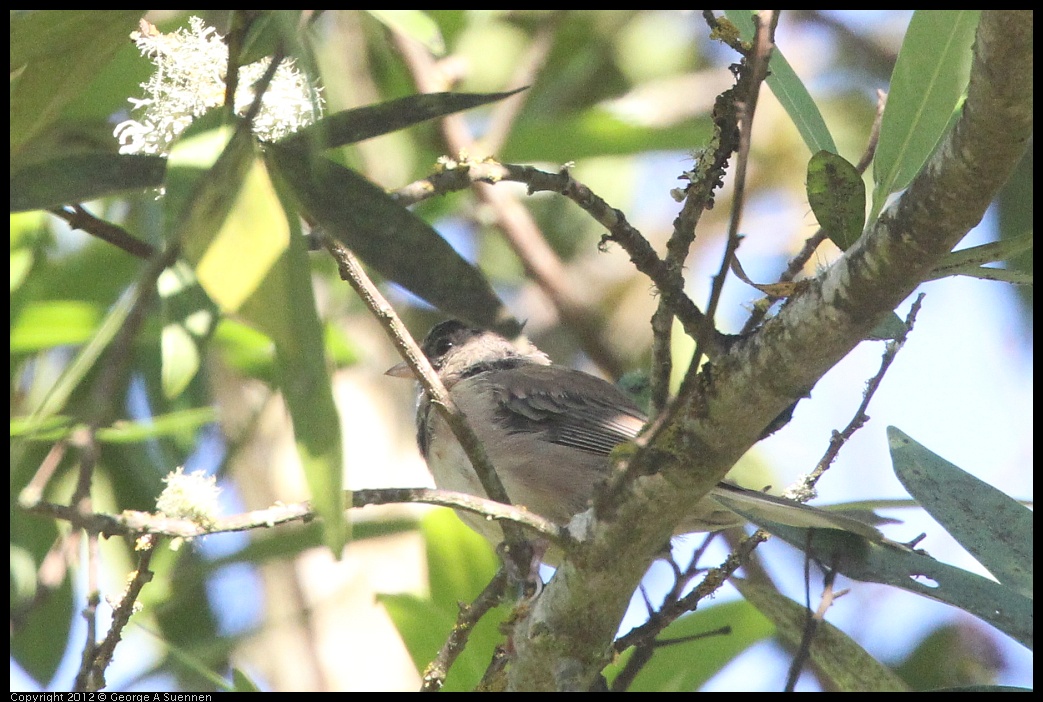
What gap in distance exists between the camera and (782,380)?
148cm

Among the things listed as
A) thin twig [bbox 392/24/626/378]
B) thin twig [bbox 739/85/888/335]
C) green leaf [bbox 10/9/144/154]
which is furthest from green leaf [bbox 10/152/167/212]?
thin twig [bbox 392/24/626/378]

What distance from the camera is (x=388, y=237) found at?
1076 millimetres

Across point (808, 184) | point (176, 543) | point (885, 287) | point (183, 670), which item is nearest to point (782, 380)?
point (885, 287)

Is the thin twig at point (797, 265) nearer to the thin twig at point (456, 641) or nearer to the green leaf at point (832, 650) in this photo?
the green leaf at point (832, 650)

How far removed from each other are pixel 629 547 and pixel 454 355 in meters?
2.11

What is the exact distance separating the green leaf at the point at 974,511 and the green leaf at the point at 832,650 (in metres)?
0.33

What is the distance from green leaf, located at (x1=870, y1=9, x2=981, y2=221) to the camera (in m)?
1.61

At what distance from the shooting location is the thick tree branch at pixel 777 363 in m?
1.26

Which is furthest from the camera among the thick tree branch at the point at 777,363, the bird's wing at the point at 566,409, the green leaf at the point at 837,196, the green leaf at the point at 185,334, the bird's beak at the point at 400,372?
the bird's beak at the point at 400,372

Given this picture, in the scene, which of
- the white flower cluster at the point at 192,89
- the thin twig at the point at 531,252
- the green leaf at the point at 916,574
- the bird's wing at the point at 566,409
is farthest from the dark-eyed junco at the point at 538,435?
the white flower cluster at the point at 192,89

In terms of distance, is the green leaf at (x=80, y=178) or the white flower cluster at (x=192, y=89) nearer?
the green leaf at (x=80, y=178)

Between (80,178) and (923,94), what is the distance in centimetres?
132

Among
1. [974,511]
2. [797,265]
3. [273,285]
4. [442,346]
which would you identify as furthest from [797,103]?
[442,346]

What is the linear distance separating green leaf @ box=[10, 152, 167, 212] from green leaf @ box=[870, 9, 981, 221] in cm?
113
